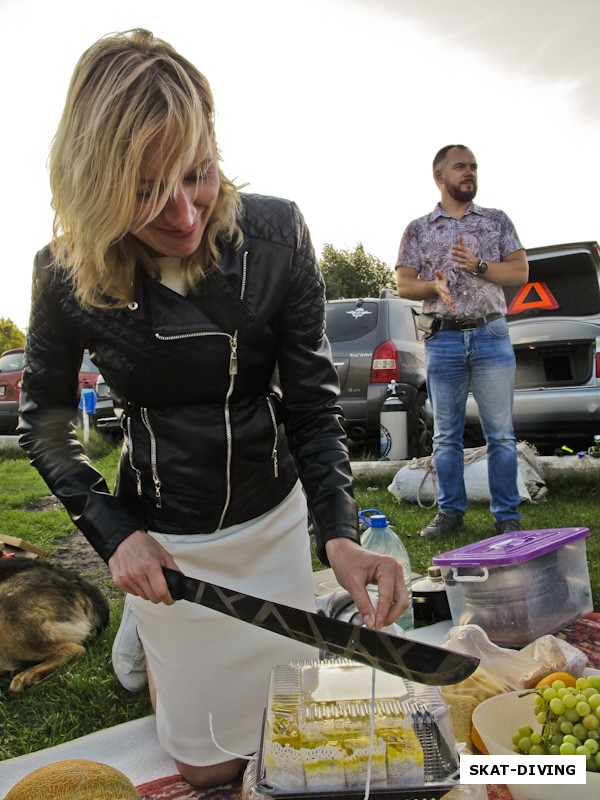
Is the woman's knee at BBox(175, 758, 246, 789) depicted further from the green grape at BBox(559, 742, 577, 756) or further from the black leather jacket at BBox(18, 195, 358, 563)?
the green grape at BBox(559, 742, 577, 756)

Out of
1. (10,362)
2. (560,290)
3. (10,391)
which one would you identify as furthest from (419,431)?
(10,362)

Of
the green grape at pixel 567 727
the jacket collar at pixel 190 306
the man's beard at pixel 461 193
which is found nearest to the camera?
the green grape at pixel 567 727

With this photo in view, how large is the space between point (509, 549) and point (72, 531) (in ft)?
14.1

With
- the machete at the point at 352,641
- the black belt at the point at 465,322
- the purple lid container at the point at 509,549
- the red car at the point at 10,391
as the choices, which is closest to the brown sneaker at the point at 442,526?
the black belt at the point at 465,322

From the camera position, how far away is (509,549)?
3100 millimetres

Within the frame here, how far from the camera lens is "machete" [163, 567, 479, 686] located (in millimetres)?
1263

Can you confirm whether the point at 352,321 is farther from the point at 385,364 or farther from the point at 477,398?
the point at 477,398

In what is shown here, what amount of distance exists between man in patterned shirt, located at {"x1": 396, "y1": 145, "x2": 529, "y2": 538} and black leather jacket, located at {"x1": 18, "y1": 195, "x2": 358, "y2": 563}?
261 cm

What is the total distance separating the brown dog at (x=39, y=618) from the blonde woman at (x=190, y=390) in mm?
982

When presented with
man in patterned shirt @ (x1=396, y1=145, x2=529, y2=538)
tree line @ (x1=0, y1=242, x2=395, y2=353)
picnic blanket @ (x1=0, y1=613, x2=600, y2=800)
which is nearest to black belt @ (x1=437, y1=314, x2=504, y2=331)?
man in patterned shirt @ (x1=396, y1=145, x2=529, y2=538)

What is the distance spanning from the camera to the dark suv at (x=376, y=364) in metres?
8.02

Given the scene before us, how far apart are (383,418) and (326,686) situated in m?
6.10

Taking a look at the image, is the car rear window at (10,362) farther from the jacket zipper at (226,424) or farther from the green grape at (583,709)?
the green grape at (583,709)

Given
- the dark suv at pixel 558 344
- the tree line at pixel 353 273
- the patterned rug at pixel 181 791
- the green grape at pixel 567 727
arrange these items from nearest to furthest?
the green grape at pixel 567 727, the patterned rug at pixel 181 791, the dark suv at pixel 558 344, the tree line at pixel 353 273
